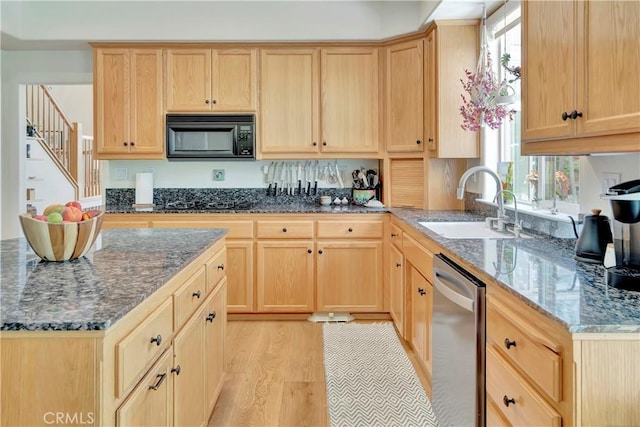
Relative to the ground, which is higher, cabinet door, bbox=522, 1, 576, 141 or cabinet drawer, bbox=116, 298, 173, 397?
cabinet door, bbox=522, 1, 576, 141

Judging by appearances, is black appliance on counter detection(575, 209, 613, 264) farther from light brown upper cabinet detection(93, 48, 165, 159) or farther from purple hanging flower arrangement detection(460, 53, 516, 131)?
light brown upper cabinet detection(93, 48, 165, 159)

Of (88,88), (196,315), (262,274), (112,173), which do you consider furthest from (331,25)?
(88,88)

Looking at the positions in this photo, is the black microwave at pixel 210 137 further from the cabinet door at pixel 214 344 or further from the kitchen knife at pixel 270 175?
the cabinet door at pixel 214 344

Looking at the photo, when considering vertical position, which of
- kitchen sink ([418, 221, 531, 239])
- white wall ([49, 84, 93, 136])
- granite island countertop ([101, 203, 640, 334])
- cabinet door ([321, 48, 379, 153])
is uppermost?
white wall ([49, 84, 93, 136])

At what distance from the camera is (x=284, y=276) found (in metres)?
3.77

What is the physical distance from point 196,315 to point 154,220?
2090 millimetres

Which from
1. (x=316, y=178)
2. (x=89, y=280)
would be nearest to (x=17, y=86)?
(x=316, y=178)

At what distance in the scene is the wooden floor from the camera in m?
2.32

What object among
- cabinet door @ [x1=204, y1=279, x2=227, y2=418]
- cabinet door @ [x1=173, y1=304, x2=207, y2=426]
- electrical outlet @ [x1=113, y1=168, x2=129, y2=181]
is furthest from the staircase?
cabinet door @ [x1=173, y1=304, x2=207, y2=426]

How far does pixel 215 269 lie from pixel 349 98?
89.4 inches

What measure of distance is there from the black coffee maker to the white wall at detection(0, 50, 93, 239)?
4.44 meters

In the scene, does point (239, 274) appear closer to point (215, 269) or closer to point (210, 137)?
point (210, 137)

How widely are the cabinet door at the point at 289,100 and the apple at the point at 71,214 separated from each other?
243 cm

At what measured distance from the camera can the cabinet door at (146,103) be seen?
3947 millimetres
